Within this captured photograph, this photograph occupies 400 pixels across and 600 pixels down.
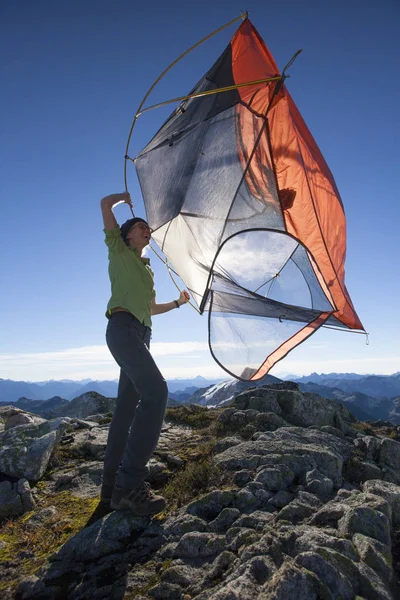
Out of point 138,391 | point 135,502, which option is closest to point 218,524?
point 135,502

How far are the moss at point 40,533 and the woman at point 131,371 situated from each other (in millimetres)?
495

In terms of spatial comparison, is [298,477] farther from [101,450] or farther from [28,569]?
[101,450]

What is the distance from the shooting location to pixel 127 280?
5.02 meters

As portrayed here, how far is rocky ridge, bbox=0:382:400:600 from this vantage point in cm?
315

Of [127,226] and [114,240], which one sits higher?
[127,226]

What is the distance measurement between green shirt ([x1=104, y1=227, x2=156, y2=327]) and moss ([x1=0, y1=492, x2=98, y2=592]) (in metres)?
2.87

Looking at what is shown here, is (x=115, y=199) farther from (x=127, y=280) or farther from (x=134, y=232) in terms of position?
(x=127, y=280)

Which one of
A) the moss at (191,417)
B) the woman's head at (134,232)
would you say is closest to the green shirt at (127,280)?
the woman's head at (134,232)

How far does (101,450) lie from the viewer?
7867mm

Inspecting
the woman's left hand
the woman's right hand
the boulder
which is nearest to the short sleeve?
the woman's right hand

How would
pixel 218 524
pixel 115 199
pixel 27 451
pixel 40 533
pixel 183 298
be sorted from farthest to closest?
pixel 27 451, pixel 183 298, pixel 115 199, pixel 40 533, pixel 218 524

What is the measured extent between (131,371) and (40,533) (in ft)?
8.00

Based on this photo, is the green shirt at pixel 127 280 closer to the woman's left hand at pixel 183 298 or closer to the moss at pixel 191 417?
the woman's left hand at pixel 183 298

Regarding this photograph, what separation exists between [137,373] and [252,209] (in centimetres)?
326
